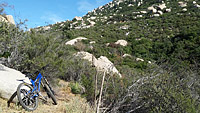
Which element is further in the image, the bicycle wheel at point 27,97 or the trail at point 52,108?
the bicycle wheel at point 27,97

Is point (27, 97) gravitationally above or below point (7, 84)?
below

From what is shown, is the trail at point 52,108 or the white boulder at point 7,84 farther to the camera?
the white boulder at point 7,84

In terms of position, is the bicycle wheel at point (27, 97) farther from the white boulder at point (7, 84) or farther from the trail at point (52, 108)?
the white boulder at point (7, 84)

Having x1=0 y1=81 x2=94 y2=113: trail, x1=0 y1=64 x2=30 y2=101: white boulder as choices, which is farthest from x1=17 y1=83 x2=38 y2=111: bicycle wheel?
x1=0 y1=64 x2=30 y2=101: white boulder

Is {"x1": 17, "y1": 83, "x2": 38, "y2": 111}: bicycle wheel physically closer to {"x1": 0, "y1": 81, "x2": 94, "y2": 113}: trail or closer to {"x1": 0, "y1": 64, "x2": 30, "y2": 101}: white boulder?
{"x1": 0, "y1": 81, "x2": 94, "y2": 113}: trail

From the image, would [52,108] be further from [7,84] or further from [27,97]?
[7,84]

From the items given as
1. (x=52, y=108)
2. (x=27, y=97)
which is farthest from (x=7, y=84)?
(x=52, y=108)

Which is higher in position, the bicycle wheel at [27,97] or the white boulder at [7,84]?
the white boulder at [7,84]

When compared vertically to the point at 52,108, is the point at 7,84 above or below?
above

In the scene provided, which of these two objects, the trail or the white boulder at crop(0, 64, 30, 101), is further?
the white boulder at crop(0, 64, 30, 101)

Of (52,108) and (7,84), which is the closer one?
(7,84)

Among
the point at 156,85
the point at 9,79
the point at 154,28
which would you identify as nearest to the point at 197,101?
the point at 156,85

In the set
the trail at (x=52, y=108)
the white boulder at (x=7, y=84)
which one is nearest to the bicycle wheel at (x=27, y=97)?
the trail at (x=52, y=108)

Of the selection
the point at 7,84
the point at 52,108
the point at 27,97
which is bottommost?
the point at 52,108
